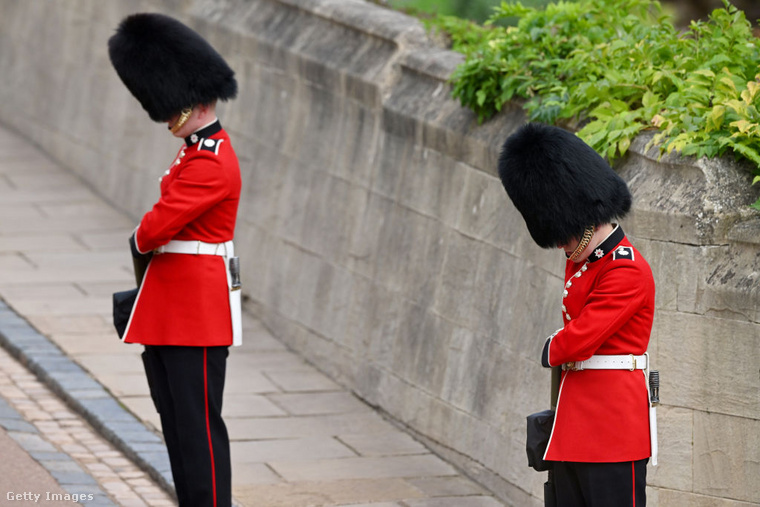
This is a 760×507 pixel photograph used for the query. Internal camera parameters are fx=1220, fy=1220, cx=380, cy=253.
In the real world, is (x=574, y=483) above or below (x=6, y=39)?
below

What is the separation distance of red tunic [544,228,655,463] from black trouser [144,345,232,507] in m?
1.35

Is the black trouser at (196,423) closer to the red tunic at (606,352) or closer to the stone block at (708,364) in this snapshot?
the red tunic at (606,352)

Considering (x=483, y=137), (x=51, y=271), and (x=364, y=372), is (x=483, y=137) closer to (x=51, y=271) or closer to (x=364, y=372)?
(x=364, y=372)

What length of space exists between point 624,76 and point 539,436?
5.76 feet

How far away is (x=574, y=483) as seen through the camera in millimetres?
3793

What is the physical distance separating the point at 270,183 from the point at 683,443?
3.59 m

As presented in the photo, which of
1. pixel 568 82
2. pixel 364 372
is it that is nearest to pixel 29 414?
pixel 364 372

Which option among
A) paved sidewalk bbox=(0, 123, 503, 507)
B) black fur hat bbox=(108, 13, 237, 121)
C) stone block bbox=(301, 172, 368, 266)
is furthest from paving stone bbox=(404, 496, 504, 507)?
black fur hat bbox=(108, 13, 237, 121)

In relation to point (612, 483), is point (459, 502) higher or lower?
lower

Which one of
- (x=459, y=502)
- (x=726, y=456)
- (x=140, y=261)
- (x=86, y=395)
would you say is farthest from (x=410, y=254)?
A: (x=726, y=456)

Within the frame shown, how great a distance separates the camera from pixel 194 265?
4.50 metres

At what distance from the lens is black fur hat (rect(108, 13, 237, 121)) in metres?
4.46

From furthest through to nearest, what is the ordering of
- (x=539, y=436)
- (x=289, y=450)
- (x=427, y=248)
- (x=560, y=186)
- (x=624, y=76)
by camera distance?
1. (x=427, y=248)
2. (x=289, y=450)
3. (x=624, y=76)
4. (x=539, y=436)
5. (x=560, y=186)

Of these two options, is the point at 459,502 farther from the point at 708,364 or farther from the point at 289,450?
the point at 708,364
